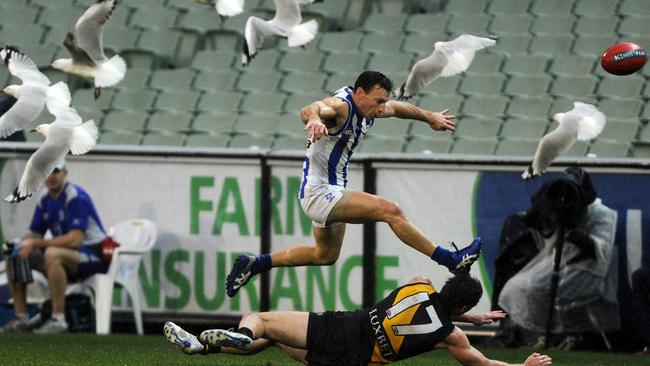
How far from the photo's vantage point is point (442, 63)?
39.2 ft

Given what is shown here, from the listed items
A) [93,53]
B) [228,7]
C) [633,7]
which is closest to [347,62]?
[633,7]

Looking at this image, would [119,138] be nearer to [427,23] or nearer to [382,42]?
[382,42]

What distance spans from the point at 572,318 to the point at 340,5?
21.9 feet

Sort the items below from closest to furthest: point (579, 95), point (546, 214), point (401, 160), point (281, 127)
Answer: point (546, 214) → point (401, 160) → point (579, 95) → point (281, 127)

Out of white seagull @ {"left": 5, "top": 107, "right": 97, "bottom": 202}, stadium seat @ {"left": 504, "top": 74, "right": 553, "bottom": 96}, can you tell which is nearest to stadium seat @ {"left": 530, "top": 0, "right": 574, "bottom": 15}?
stadium seat @ {"left": 504, "top": 74, "right": 553, "bottom": 96}

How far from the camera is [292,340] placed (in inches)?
319

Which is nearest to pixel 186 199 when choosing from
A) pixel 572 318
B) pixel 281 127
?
pixel 281 127

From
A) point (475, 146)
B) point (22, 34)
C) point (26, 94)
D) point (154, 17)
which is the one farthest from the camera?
point (22, 34)

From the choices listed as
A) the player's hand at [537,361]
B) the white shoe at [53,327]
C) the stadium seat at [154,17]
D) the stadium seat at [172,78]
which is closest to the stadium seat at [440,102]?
the stadium seat at [172,78]

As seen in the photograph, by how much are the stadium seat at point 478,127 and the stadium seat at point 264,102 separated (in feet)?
7.20

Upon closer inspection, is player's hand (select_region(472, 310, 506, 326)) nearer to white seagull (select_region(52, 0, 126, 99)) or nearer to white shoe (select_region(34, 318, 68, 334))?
white seagull (select_region(52, 0, 126, 99))

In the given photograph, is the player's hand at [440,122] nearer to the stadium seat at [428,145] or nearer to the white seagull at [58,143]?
the white seagull at [58,143]

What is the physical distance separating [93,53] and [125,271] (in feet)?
7.10

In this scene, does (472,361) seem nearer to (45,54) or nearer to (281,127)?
(281,127)
